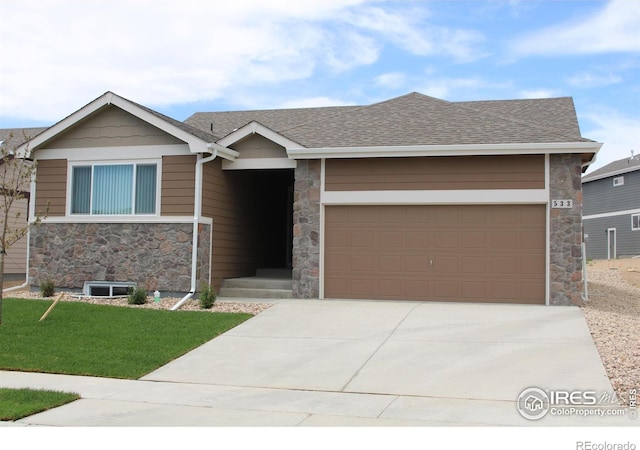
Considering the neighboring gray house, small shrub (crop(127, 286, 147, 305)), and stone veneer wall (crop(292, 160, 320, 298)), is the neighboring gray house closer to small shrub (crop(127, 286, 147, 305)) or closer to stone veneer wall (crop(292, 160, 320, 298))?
stone veneer wall (crop(292, 160, 320, 298))

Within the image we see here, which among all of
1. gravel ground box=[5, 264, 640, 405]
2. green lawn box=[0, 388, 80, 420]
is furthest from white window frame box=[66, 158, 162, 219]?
green lawn box=[0, 388, 80, 420]

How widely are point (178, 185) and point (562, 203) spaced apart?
8315mm

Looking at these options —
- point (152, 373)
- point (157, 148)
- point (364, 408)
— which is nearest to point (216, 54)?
point (157, 148)

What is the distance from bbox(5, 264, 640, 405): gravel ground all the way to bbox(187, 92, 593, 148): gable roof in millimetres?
3591

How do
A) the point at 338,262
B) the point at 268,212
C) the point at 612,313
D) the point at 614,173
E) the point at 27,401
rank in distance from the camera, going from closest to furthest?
the point at 27,401, the point at 612,313, the point at 338,262, the point at 268,212, the point at 614,173

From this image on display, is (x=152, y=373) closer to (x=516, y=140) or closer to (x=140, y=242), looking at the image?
(x=140, y=242)

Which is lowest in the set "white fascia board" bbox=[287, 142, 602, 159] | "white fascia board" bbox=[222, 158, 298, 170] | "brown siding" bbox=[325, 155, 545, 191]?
"brown siding" bbox=[325, 155, 545, 191]

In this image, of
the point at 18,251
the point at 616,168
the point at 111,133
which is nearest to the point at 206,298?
the point at 111,133

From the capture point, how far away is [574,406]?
6684 millimetres

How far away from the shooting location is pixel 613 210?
33.9 m

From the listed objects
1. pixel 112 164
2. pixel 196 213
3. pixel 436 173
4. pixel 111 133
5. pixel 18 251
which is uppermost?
pixel 111 133

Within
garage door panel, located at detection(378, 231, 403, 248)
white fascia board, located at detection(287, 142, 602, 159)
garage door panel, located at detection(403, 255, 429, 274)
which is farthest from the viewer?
garage door panel, located at detection(378, 231, 403, 248)

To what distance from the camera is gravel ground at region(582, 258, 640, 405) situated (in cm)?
775

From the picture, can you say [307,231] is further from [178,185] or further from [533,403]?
[533,403]
